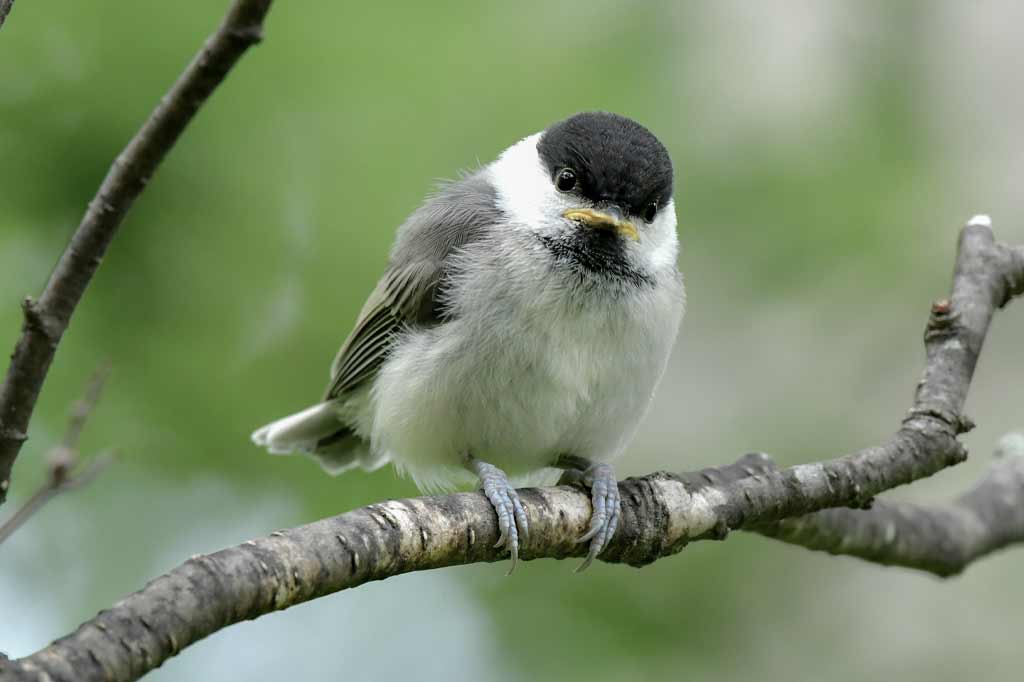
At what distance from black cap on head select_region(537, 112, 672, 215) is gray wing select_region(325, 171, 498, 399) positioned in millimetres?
377

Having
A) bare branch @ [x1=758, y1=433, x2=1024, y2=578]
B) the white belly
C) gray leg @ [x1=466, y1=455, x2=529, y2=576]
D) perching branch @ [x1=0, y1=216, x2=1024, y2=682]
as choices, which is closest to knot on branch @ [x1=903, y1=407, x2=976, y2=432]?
perching branch @ [x1=0, y1=216, x2=1024, y2=682]

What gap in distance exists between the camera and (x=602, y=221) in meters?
3.97

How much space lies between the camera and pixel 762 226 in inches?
220

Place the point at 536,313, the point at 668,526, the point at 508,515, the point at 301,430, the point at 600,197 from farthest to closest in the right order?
the point at 301,430 < the point at 600,197 < the point at 536,313 < the point at 668,526 < the point at 508,515

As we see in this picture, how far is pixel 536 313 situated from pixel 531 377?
0.75 ft

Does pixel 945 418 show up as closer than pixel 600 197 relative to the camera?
Yes

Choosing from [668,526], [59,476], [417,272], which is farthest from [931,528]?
[59,476]

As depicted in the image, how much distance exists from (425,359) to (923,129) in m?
3.29

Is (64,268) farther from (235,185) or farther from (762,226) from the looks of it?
(762,226)

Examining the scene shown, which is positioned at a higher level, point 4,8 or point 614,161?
point 614,161

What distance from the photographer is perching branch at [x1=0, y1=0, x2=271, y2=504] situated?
215 centimetres

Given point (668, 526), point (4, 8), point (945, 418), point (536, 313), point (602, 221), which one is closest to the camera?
point (4, 8)

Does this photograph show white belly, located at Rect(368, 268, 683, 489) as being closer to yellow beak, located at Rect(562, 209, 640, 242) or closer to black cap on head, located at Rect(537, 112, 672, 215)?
yellow beak, located at Rect(562, 209, 640, 242)

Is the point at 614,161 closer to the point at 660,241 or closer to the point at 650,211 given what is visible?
the point at 650,211
